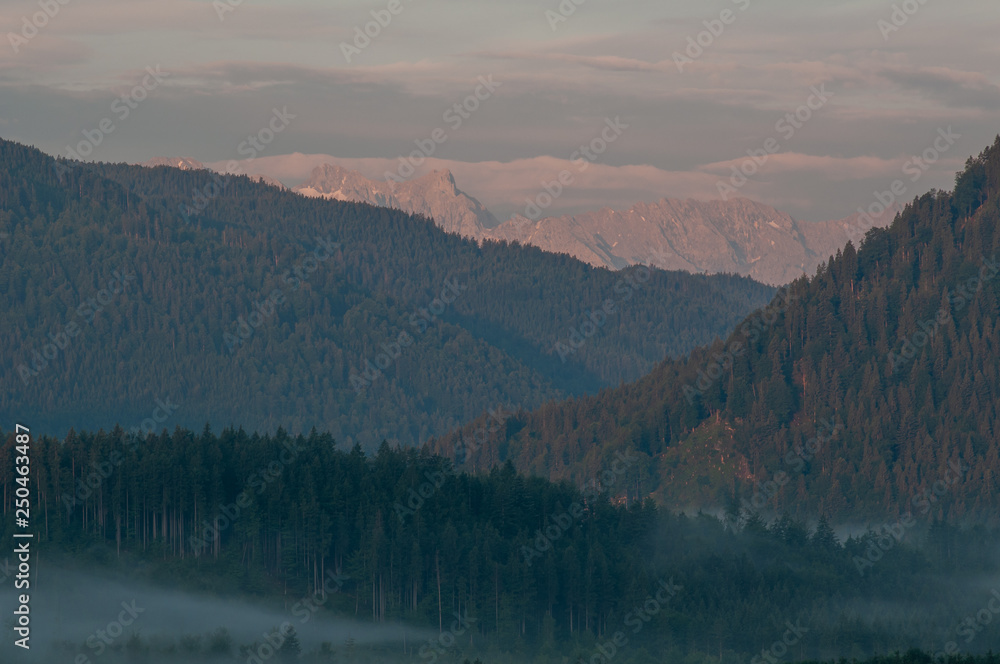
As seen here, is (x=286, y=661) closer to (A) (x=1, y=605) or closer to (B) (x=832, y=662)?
(A) (x=1, y=605)

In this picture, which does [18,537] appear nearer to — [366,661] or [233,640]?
[233,640]

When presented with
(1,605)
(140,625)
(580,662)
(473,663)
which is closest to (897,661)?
(580,662)

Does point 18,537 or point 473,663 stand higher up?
point 18,537

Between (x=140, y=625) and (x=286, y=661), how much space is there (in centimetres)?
1851

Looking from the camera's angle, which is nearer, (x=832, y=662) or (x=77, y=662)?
(x=77, y=662)

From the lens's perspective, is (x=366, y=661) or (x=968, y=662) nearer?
(x=968, y=662)

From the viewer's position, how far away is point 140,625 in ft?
643

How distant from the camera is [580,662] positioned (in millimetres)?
199125

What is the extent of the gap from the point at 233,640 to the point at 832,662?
7009 cm

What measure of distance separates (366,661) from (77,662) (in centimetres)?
3343

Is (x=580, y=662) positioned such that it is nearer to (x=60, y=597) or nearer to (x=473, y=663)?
(x=473, y=663)

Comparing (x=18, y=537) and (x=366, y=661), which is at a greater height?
(x=18, y=537)

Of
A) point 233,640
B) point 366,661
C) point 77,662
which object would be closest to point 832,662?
point 366,661

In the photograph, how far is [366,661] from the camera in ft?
648
